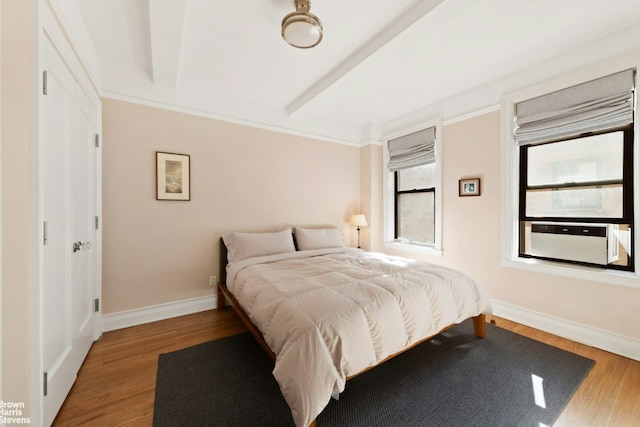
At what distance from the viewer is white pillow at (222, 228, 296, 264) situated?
9.52ft

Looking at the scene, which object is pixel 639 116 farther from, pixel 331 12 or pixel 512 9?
pixel 331 12

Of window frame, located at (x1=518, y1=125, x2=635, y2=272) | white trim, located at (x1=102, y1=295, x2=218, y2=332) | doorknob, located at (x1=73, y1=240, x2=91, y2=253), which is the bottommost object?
white trim, located at (x1=102, y1=295, x2=218, y2=332)

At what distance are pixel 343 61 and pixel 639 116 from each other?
8.15ft

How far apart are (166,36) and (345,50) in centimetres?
148

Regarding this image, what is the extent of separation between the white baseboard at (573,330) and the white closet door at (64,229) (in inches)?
148

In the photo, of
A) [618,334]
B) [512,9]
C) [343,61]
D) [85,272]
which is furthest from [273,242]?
[618,334]

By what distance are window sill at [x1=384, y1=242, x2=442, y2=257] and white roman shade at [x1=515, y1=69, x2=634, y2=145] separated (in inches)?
63.3

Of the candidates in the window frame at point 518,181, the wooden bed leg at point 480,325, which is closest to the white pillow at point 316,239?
the wooden bed leg at point 480,325

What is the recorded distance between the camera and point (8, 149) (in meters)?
1.04

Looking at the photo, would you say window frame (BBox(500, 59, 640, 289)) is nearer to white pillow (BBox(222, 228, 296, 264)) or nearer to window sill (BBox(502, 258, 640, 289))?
window sill (BBox(502, 258, 640, 289))

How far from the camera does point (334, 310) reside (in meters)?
1.51

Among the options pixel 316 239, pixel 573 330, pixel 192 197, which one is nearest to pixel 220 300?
pixel 192 197

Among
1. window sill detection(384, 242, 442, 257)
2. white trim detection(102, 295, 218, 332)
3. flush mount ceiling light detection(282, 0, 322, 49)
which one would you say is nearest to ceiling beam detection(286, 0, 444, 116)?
flush mount ceiling light detection(282, 0, 322, 49)

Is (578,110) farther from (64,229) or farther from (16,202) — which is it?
(64,229)
